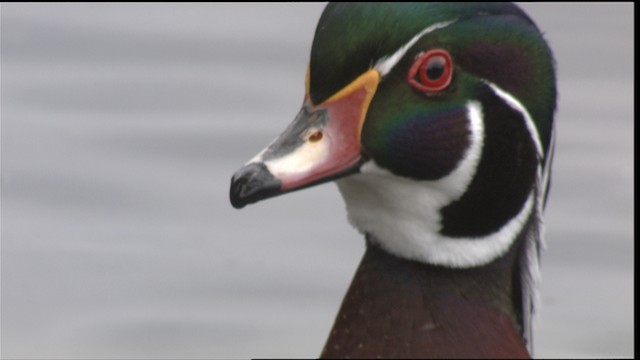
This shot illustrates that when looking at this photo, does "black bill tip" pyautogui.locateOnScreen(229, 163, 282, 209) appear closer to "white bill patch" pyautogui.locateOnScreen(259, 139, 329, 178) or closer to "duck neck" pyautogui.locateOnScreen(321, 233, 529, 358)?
"white bill patch" pyautogui.locateOnScreen(259, 139, 329, 178)

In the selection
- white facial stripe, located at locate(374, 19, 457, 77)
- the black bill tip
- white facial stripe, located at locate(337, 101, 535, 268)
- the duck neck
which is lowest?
the duck neck

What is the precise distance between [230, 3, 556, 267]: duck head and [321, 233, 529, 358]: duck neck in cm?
4

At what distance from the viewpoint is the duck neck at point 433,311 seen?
198cm

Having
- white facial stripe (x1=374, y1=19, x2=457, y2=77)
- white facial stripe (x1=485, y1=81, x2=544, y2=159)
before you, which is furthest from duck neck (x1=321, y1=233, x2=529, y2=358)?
white facial stripe (x1=374, y1=19, x2=457, y2=77)

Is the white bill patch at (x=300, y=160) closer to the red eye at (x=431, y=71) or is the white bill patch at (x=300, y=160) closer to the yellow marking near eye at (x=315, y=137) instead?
the yellow marking near eye at (x=315, y=137)

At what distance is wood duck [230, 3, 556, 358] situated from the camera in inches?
72.3

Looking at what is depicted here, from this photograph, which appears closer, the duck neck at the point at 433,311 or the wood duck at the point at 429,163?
the wood duck at the point at 429,163

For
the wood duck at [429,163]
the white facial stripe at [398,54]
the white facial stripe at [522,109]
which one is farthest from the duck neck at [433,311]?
the white facial stripe at [398,54]

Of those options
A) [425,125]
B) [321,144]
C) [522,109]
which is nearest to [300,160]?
[321,144]

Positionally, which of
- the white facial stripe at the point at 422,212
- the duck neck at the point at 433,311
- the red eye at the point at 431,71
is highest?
the red eye at the point at 431,71

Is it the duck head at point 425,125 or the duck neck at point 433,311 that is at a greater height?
the duck head at point 425,125

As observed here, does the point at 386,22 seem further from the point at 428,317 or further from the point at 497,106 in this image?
the point at 428,317

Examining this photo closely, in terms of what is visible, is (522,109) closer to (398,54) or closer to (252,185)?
(398,54)

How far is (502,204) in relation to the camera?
1.95 m
